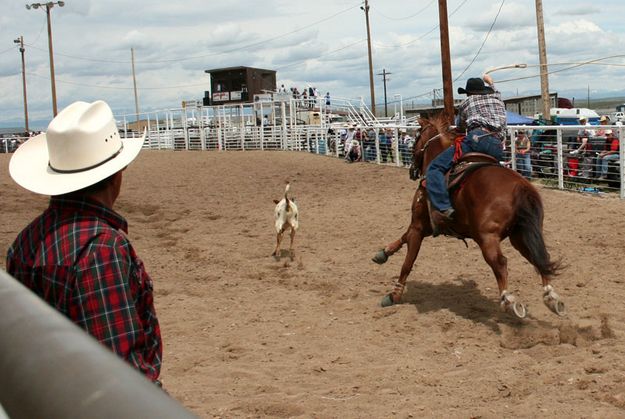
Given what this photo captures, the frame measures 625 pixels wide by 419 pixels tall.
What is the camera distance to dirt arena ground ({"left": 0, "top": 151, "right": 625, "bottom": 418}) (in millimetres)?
4508

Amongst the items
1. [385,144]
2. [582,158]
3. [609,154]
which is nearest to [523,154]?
[582,158]

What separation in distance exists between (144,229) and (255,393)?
25.6ft

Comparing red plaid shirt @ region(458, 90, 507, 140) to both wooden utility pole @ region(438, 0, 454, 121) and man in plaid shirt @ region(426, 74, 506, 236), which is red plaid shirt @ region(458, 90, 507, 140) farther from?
wooden utility pole @ region(438, 0, 454, 121)

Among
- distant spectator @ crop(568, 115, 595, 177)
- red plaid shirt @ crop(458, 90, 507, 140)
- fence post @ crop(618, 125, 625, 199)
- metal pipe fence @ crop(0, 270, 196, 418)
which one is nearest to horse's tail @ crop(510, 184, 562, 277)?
red plaid shirt @ crop(458, 90, 507, 140)

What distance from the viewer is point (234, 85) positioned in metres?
51.6

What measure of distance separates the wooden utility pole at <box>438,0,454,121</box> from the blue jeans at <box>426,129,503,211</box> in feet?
39.9

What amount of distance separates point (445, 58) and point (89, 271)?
1804 cm

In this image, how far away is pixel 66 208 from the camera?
231cm

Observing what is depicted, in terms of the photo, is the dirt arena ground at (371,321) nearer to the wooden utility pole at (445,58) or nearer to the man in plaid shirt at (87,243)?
the man in plaid shirt at (87,243)

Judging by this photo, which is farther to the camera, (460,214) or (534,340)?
(460,214)

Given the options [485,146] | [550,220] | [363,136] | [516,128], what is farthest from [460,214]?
[363,136]

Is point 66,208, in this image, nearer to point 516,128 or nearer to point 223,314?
point 223,314

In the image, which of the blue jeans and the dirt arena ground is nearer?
the dirt arena ground

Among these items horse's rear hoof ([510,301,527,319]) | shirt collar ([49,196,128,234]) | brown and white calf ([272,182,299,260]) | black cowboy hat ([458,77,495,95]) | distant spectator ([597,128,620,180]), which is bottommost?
horse's rear hoof ([510,301,527,319])
